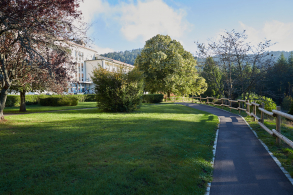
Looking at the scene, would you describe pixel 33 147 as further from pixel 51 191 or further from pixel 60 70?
pixel 60 70

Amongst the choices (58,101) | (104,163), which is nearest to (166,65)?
(58,101)

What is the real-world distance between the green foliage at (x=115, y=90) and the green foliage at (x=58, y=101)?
8.58 m

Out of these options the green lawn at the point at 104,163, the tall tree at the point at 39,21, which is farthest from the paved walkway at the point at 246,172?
the tall tree at the point at 39,21

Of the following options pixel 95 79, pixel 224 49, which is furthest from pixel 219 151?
pixel 224 49

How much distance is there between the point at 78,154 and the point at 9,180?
5.71ft

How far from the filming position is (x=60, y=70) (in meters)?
10.6

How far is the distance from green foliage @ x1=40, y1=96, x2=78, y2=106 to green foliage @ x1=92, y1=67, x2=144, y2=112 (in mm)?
8582

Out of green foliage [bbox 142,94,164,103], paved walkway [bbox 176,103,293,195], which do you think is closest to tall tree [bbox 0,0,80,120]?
paved walkway [bbox 176,103,293,195]

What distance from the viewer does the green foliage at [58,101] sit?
74.1 feet

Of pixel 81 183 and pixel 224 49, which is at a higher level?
pixel 224 49

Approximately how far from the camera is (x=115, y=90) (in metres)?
15.5

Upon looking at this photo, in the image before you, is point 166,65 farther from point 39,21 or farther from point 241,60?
point 39,21

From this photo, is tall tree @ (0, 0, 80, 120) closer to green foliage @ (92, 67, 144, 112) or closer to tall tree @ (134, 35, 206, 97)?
green foliage @ (92, 67, 144, 112)

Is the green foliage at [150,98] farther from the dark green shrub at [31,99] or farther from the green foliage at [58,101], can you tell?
the dark green shrub at [31,99]
